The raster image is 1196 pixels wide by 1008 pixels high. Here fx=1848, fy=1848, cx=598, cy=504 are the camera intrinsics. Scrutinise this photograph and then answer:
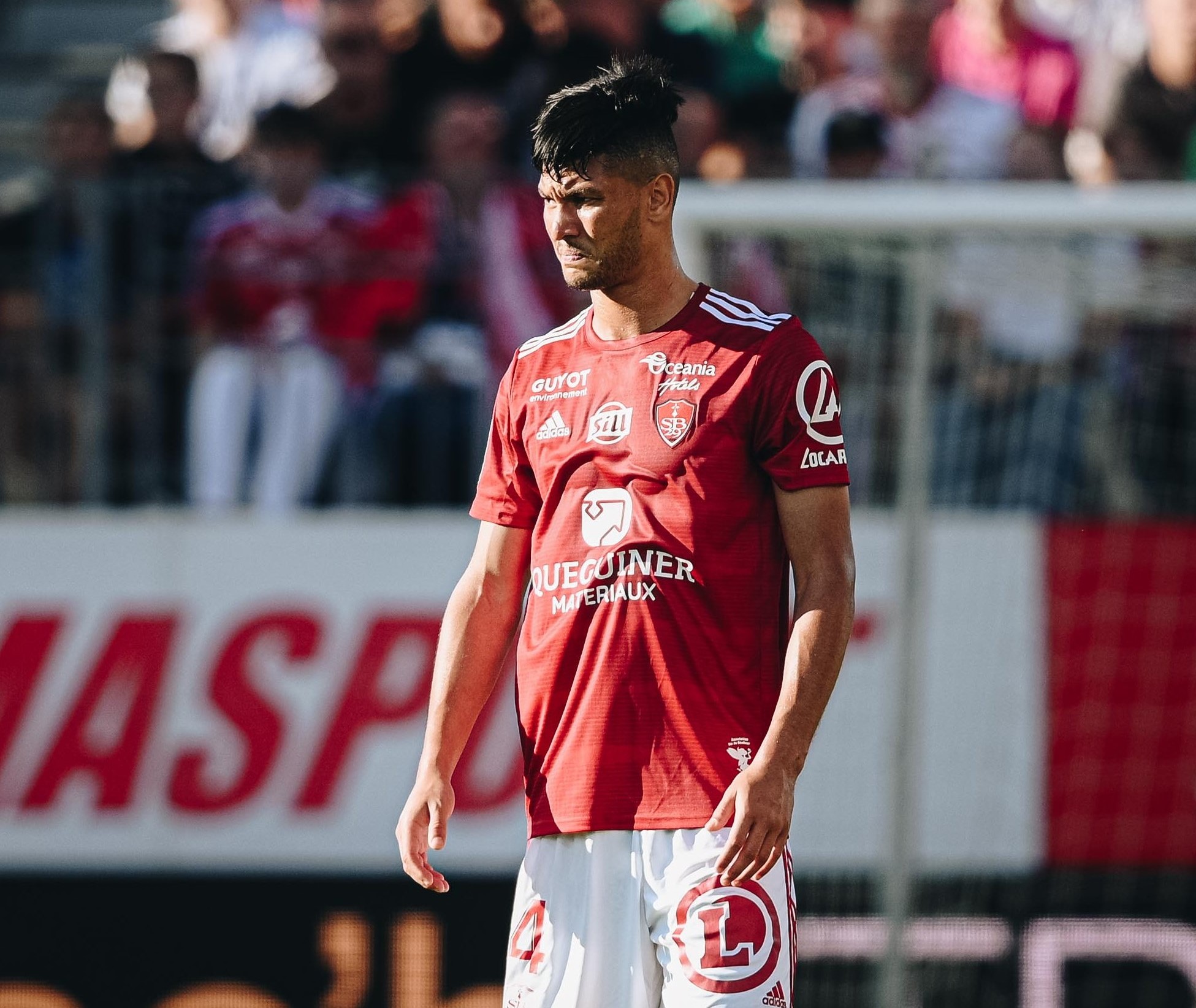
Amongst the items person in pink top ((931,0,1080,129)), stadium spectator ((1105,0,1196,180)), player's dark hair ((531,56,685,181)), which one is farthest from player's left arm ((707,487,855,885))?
person in pink top ((931,0,1080,129))

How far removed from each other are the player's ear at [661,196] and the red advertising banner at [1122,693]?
3.53 meters

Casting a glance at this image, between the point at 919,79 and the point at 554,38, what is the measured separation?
1.57 meters

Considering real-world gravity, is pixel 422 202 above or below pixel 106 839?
above

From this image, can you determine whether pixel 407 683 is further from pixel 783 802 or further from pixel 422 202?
pixel 783 802

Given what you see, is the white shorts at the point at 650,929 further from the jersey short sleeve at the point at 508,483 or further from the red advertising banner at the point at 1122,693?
the red advertising banner at the point at 1122,693

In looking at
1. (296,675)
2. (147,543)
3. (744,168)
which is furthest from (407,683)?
(744,168)

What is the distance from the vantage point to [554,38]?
7953 millimetres

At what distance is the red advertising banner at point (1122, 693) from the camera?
21.3 feet

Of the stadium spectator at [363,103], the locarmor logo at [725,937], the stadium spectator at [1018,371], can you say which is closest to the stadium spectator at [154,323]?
the stadium spectator at [363,103]

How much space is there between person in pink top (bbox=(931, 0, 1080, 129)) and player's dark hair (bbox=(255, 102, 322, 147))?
9.23 ft

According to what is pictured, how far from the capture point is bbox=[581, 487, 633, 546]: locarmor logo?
11.1ft

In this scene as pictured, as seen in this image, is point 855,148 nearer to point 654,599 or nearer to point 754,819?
point 654,599

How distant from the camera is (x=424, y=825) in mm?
3471

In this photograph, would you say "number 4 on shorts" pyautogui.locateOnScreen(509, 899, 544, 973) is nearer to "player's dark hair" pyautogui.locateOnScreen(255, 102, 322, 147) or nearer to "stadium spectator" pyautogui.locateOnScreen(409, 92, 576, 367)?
"stadium spectator" pyautogui.locateOnScreen(409, 92, 576, 367)
